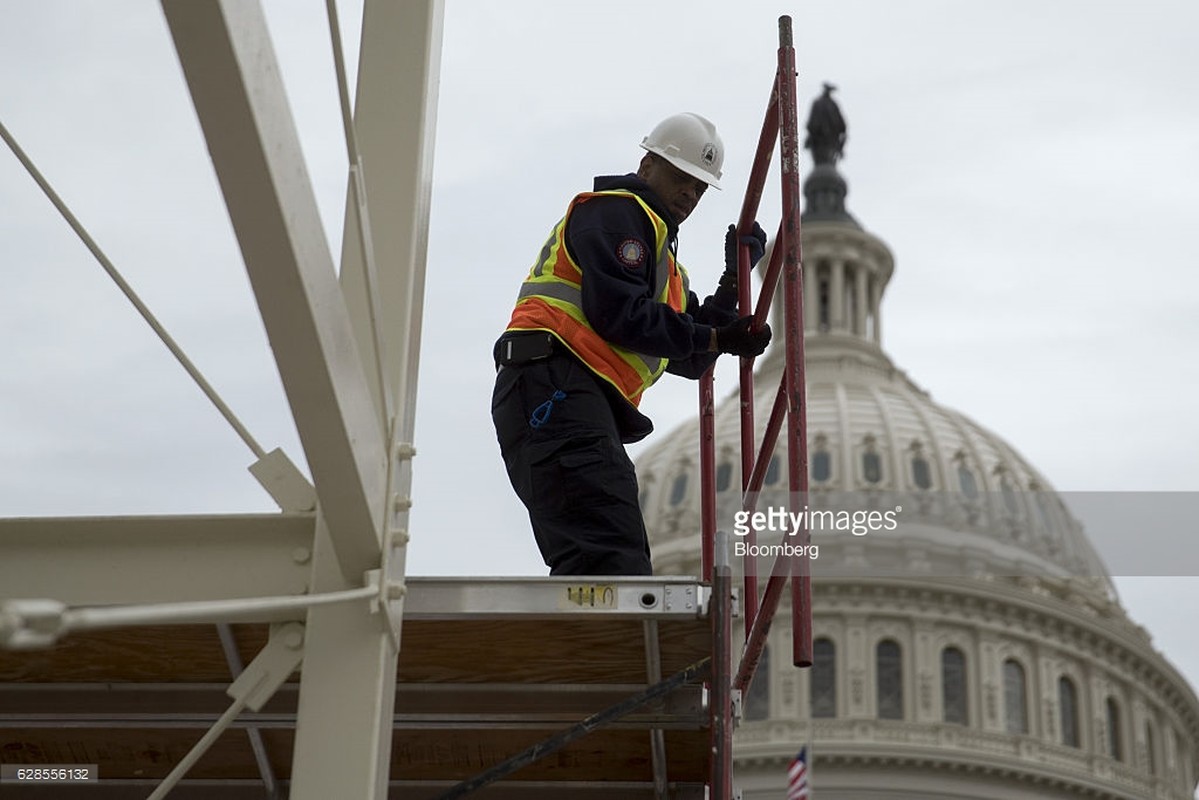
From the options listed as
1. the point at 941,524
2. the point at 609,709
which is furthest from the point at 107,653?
the point at 941,524

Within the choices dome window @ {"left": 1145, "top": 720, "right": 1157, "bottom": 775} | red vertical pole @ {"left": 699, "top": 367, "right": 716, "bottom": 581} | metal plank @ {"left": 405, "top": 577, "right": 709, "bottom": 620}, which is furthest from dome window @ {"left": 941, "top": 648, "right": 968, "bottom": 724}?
metal plank @ {"left": 405, "top": 577, "right": 709, "bottom": 620}

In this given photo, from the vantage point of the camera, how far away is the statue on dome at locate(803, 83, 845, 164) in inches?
3364

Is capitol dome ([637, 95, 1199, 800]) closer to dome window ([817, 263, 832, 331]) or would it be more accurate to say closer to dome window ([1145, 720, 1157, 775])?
dome window ([1145, 720, 1157, 775])

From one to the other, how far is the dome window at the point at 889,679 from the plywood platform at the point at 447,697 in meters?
55.6

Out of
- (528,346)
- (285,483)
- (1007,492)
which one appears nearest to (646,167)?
(528,346)

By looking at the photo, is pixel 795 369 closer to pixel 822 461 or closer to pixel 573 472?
pixel 573 472

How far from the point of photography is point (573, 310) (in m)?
5.91

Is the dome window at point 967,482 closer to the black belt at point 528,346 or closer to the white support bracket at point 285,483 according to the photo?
the black belt at point 528,346

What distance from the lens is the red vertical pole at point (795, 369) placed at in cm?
501

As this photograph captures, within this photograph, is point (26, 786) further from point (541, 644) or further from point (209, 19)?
point (209, 19)

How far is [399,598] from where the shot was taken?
4594 millimetres

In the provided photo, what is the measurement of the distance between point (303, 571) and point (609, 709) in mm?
1128

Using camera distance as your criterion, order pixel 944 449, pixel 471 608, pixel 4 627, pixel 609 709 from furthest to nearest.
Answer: pixel 944 449
pixel 609 709
pixel 471 608
pixel 4 627

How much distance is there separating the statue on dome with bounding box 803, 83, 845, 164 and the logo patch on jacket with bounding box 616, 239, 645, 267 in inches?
3173
